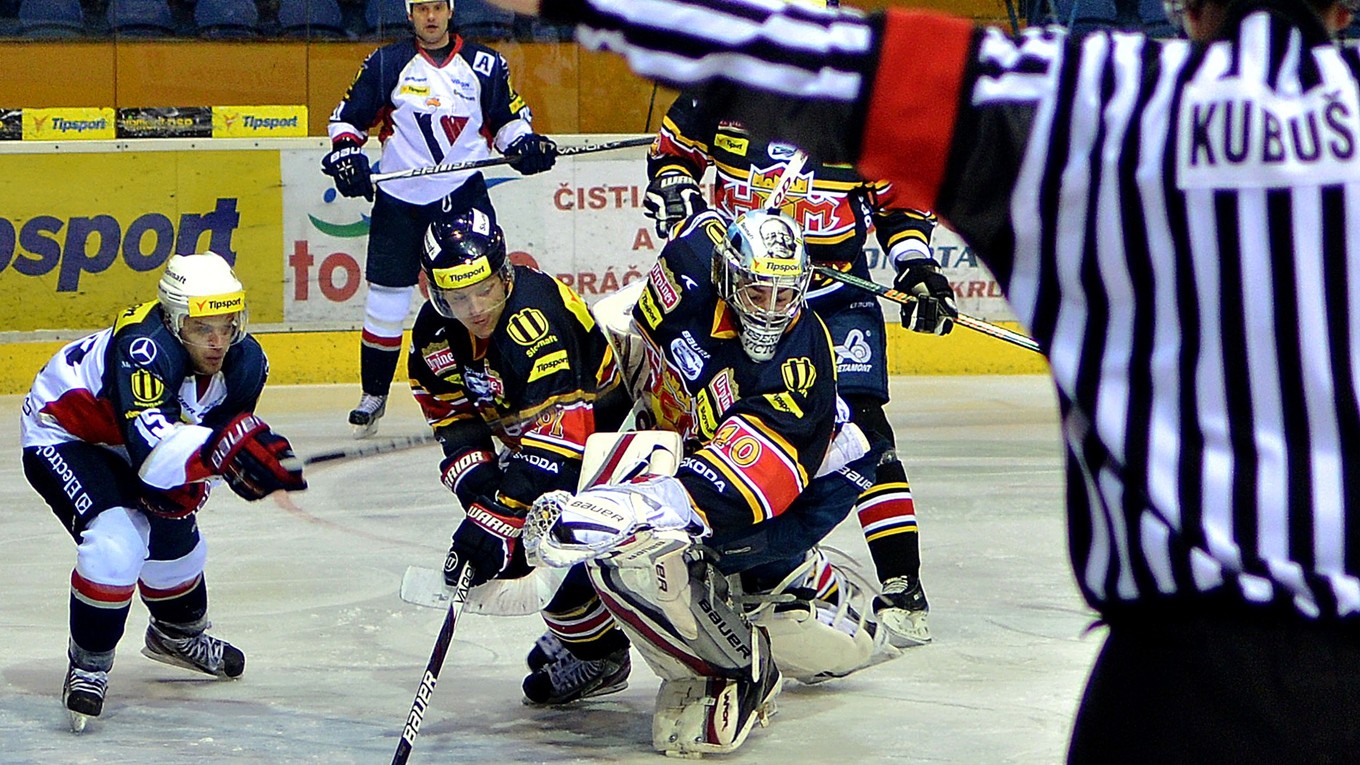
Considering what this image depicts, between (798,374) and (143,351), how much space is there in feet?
3.32

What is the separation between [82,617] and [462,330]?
2.42ft

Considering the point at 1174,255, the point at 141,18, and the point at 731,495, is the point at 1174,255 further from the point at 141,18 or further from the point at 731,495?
the point at 141,18

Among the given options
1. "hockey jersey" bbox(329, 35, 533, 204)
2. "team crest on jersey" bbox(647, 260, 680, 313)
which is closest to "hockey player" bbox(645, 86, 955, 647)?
"team crest on jersey" bbox(647, 260, 680, 313)

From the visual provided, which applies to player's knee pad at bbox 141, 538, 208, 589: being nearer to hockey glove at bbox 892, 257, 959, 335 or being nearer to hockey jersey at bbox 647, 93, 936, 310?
hockey jersey at bbox 647, 93, 936, 310

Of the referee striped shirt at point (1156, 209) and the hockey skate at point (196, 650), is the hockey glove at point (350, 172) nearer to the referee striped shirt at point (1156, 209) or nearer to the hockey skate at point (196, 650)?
the hockey skate at point (196, 650)

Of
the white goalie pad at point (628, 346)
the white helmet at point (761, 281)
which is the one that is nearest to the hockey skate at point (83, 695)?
the white goalie pad at point (628, 346)

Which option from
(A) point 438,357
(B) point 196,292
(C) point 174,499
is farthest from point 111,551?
(A) point 438,357

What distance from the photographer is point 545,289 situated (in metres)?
2.91

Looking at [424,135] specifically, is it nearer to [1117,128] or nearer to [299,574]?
[299,574]

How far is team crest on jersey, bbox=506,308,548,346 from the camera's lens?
9.24ft

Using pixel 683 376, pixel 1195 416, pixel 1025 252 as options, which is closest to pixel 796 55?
pixel 1025 252

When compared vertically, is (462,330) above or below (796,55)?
below

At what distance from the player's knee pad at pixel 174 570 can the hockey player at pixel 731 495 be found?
837mm

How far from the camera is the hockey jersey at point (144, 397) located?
2785 millimetres
